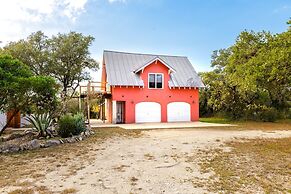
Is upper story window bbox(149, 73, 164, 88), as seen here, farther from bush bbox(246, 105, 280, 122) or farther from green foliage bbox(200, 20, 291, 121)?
bush bbox(246, 105, 280, 122)

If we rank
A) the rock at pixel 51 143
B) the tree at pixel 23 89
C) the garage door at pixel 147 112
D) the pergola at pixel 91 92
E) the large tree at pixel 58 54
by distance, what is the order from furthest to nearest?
1. the garage door at pixel 147 112
2. the large tree at pixel 58 54
3. the pergola at pixel 91 92
4. the rock at pixel 51 143
5. the tree at pixel 23 89

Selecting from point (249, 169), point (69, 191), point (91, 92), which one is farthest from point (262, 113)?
point (69, 191)

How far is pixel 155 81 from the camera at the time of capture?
2408cm

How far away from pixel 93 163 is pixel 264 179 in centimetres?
444

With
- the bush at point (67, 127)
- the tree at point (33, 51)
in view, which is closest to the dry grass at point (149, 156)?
the bush at point (67, 127)

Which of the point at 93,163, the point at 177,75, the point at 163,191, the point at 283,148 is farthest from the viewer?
the point at 177,75

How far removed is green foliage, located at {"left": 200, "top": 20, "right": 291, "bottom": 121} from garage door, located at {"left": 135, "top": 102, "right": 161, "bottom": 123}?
252 inches

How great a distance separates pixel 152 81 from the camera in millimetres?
24031

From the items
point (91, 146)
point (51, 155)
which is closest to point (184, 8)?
point (91, 146)

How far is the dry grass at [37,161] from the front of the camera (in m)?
5.93

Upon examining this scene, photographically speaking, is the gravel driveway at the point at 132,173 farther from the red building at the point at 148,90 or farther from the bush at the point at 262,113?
the bush at the point at 262,113

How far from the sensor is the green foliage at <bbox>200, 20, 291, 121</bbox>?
9.50 meters

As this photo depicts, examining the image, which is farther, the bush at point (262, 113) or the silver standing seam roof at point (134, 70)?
the bush at point (262, 113)

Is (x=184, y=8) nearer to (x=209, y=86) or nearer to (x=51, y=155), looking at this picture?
(x=51, y=155)
